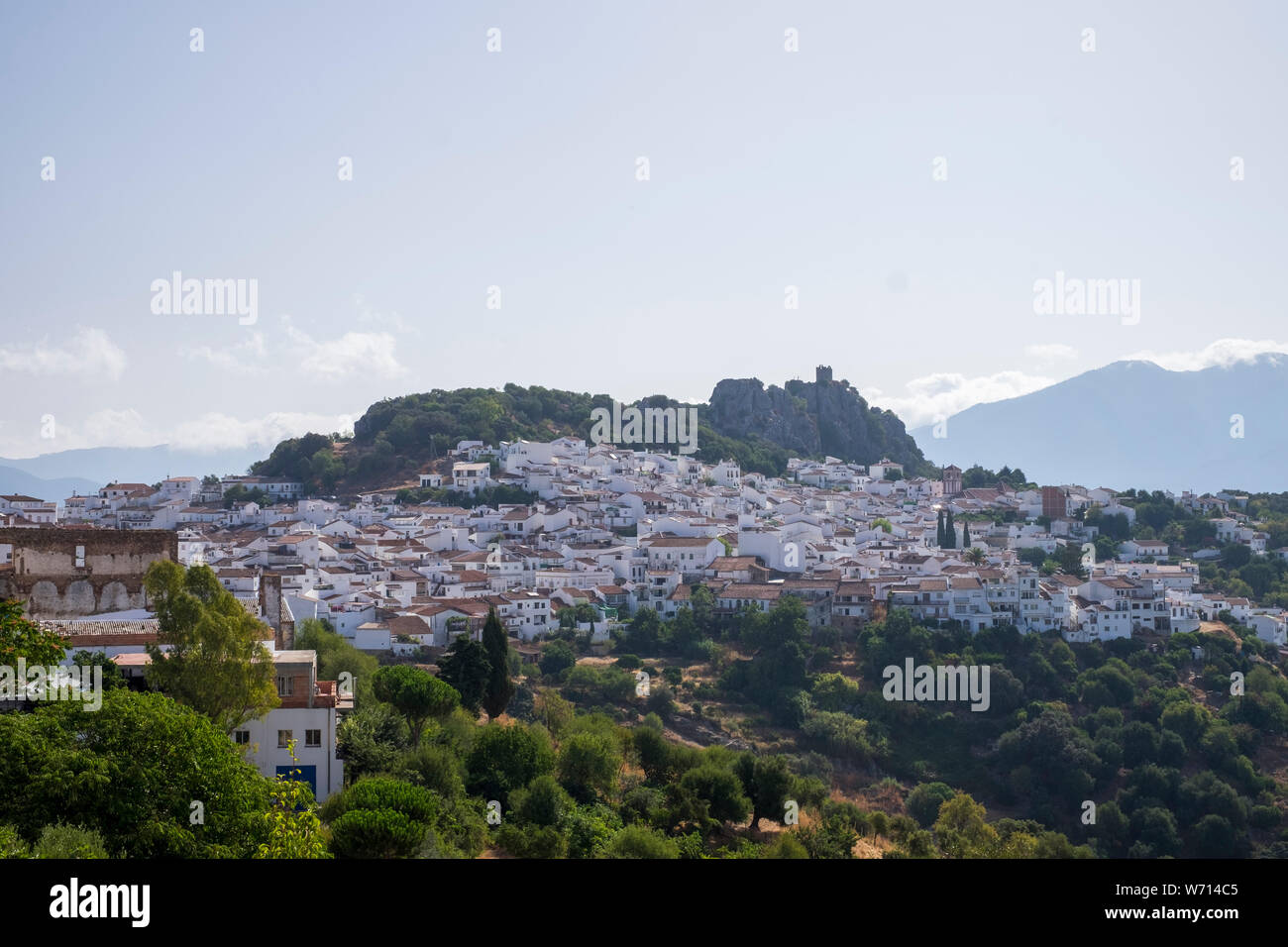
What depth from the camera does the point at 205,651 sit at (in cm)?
1291

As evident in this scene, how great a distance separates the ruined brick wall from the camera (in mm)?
18625

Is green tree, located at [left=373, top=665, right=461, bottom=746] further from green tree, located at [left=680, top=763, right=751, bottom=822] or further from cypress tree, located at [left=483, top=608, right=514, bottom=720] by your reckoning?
green tree, located at [left=680, top=763, right=751, bottom=822]

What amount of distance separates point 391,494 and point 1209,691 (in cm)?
4018

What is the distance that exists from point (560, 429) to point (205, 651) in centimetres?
6316

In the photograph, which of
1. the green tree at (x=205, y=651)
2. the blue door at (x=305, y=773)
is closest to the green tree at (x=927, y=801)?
the blue door at (x=305, y=773)

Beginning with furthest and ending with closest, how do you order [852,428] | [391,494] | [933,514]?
[852,428]
[933,514]
[391,494]

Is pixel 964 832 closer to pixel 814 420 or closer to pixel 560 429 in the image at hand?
pixel 560 429

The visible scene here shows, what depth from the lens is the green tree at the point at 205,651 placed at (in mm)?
12867

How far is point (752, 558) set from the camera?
4669 cm

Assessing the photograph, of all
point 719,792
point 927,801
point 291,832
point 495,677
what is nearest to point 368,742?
point 291,832

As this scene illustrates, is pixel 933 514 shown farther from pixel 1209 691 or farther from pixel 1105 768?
pixel 1105 768

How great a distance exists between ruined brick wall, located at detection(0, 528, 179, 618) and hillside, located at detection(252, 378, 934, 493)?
4480 cm

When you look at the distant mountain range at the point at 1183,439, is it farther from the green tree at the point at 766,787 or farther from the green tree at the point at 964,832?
the green tree at the point at 766,787
